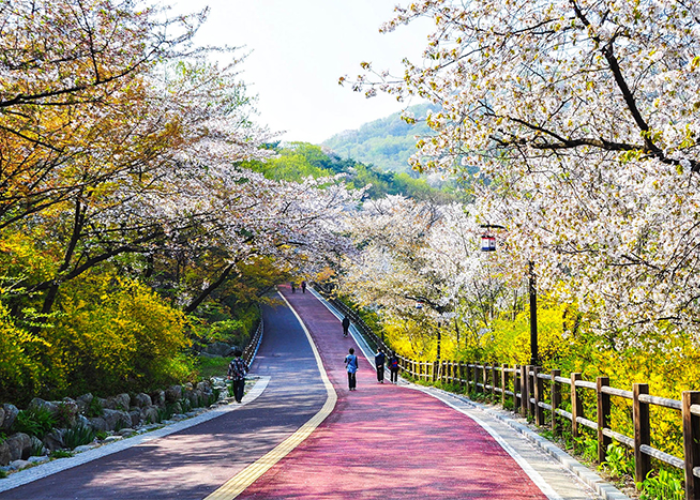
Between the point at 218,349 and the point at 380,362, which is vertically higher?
the point at 218,349

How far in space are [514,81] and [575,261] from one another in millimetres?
4014

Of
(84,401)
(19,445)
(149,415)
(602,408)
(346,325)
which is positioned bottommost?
(149,415)

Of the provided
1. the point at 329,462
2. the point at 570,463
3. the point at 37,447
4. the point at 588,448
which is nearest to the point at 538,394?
the point at 588,448

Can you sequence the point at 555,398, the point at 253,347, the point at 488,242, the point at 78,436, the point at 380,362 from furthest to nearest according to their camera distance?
the point at 253,347, the point at 380,362, the point at 488,242, the point at 555,398, the point at 78,436

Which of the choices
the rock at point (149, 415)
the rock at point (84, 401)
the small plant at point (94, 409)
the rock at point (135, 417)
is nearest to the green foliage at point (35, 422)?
the rock at point (84, 401)

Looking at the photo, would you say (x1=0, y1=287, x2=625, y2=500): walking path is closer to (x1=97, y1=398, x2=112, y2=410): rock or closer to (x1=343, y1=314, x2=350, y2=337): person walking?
(x1=97, y1=398, x2=112, y2=410): rock

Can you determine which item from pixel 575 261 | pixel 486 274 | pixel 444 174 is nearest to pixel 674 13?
pixel 444 174

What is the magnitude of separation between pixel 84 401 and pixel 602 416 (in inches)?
367

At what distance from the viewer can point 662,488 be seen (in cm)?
661

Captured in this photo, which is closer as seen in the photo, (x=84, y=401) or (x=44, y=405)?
(x=44, y=405)

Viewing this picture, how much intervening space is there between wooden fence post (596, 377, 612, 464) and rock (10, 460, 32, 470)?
7.91 m

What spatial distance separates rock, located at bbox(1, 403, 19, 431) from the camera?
390 inches

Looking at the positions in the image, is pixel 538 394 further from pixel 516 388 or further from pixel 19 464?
pixel 19 464

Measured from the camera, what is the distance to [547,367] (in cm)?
1541
